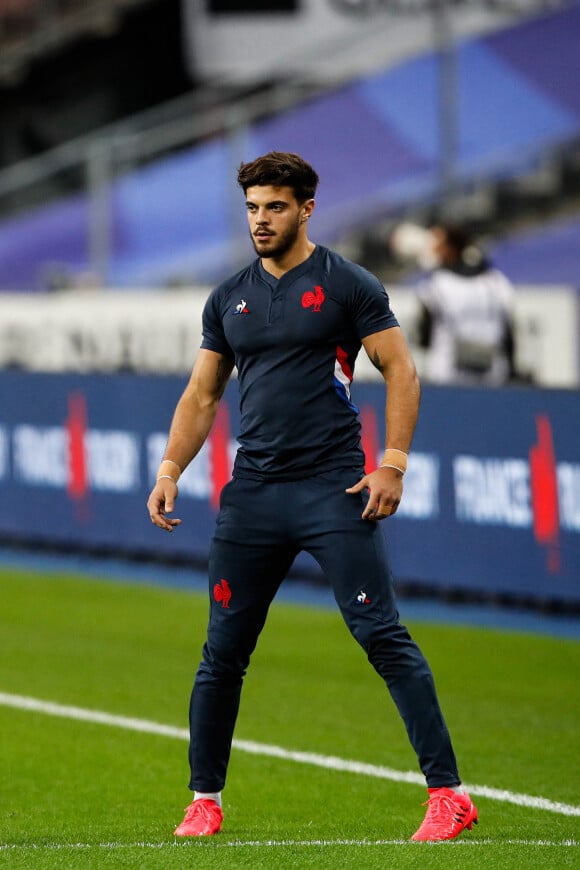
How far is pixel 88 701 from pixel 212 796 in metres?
3.20

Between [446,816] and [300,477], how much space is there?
114 cm

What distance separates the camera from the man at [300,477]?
6.09 m

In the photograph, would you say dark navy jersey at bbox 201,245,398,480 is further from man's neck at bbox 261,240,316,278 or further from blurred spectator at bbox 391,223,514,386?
blurred spectator at bbox 391,223,514,386

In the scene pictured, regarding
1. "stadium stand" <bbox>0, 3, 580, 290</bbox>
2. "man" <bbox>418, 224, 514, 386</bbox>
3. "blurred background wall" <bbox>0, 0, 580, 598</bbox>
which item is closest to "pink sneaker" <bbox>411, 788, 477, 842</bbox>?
"man" <bbox>418, 224, 514, 386</bbox>

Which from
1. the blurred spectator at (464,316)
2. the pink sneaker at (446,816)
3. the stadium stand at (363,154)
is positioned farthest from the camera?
the stadium stand at (363,154)

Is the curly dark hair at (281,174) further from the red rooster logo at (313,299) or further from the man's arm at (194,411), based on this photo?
the man's arm at (194,411)

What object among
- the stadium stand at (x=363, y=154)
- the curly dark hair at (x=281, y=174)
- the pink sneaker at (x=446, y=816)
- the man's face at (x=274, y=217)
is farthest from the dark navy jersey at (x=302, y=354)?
the stadium stand at (x=363, y=154)

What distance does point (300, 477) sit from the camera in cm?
621

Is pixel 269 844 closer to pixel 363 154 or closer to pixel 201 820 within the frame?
pixel 201 820

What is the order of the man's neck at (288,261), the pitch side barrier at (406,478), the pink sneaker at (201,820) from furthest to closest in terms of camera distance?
the pitch side barrier at (406,478)
the pink sneaker at (201,820)
the man's neck at (288,261)

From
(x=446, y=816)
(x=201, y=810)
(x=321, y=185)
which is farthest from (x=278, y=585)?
(x=321, y=185)

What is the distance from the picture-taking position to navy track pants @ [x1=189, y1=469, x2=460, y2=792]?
20.0 feet

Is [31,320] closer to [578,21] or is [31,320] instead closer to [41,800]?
[578,21]

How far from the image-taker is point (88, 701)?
9.45m
